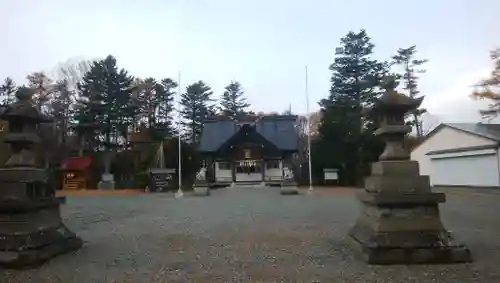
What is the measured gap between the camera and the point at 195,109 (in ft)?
156

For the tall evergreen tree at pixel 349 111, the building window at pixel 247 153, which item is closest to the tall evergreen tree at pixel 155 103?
the building window at pixel 247 153

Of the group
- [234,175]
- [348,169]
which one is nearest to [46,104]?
[234,175]

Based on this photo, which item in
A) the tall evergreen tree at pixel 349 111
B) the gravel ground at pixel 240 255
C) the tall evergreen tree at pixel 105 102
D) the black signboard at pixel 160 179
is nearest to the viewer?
the gravel ground at pixel 240 255

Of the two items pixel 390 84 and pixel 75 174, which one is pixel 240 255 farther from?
pixel 75 174

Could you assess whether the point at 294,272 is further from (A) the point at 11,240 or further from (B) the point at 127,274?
(A) the point at 11,240

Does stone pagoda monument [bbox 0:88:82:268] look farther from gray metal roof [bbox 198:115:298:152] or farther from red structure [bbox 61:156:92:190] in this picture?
red structure [bbox 61:156:92:190]

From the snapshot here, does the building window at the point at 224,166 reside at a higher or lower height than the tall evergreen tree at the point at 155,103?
lower

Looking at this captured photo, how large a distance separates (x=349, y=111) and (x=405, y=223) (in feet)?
98.1

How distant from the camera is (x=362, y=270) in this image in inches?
215

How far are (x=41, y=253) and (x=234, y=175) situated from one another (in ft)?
93.9

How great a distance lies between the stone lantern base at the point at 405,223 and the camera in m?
5.79

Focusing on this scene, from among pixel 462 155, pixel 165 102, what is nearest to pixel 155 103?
pixel 165 102

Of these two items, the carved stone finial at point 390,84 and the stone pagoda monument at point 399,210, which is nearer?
the stone pagoda monument at point 399,210

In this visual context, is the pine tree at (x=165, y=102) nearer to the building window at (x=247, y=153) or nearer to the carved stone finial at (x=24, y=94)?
the building window at (x=247, y=153)
